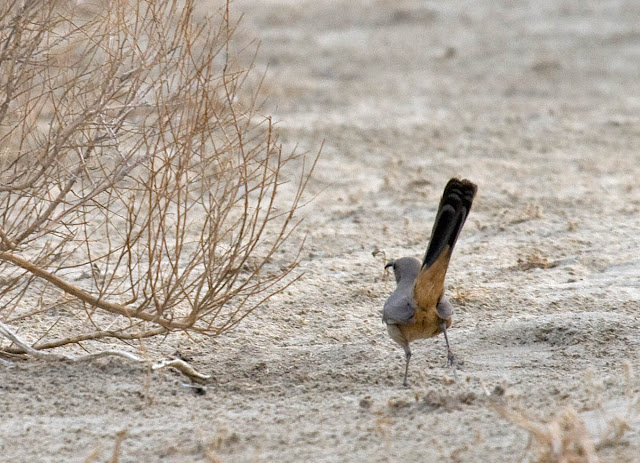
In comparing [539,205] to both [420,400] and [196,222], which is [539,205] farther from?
[420,400]

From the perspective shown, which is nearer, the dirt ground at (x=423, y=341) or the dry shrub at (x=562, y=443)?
the dry shrub at (x=562, y=443)

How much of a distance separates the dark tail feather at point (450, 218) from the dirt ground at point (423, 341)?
1.77 feet

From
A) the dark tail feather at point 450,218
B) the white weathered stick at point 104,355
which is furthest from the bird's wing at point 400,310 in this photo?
the white weathered stick at point 104,355

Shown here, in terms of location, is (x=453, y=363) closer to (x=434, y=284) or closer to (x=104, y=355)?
(x=434, y=284)

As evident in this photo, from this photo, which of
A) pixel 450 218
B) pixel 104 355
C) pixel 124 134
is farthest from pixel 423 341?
pixel 124 134

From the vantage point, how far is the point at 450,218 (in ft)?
12.8

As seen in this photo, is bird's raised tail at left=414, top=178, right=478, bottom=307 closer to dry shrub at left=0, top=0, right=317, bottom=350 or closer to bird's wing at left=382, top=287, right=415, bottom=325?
bird's wing at left=382, top=287, right=415, bottom=325

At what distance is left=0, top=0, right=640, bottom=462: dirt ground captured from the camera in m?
3.41

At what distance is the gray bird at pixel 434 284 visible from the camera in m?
3.87

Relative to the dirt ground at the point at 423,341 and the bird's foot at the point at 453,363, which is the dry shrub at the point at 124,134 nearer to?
the dirt ground at the point at 423,341

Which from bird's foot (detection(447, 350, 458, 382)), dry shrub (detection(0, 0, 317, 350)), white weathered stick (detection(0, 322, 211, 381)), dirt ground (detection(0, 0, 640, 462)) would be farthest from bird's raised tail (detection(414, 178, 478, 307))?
white weathered stick (detection(0, 322, 211, 381))

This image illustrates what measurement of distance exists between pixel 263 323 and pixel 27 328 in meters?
1.13

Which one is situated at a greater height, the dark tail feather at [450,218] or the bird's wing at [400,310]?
the dark tail feather at [450,218]

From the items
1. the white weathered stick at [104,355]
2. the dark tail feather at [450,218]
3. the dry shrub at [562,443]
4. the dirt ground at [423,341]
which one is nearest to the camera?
the dry shrub at [562,443]
